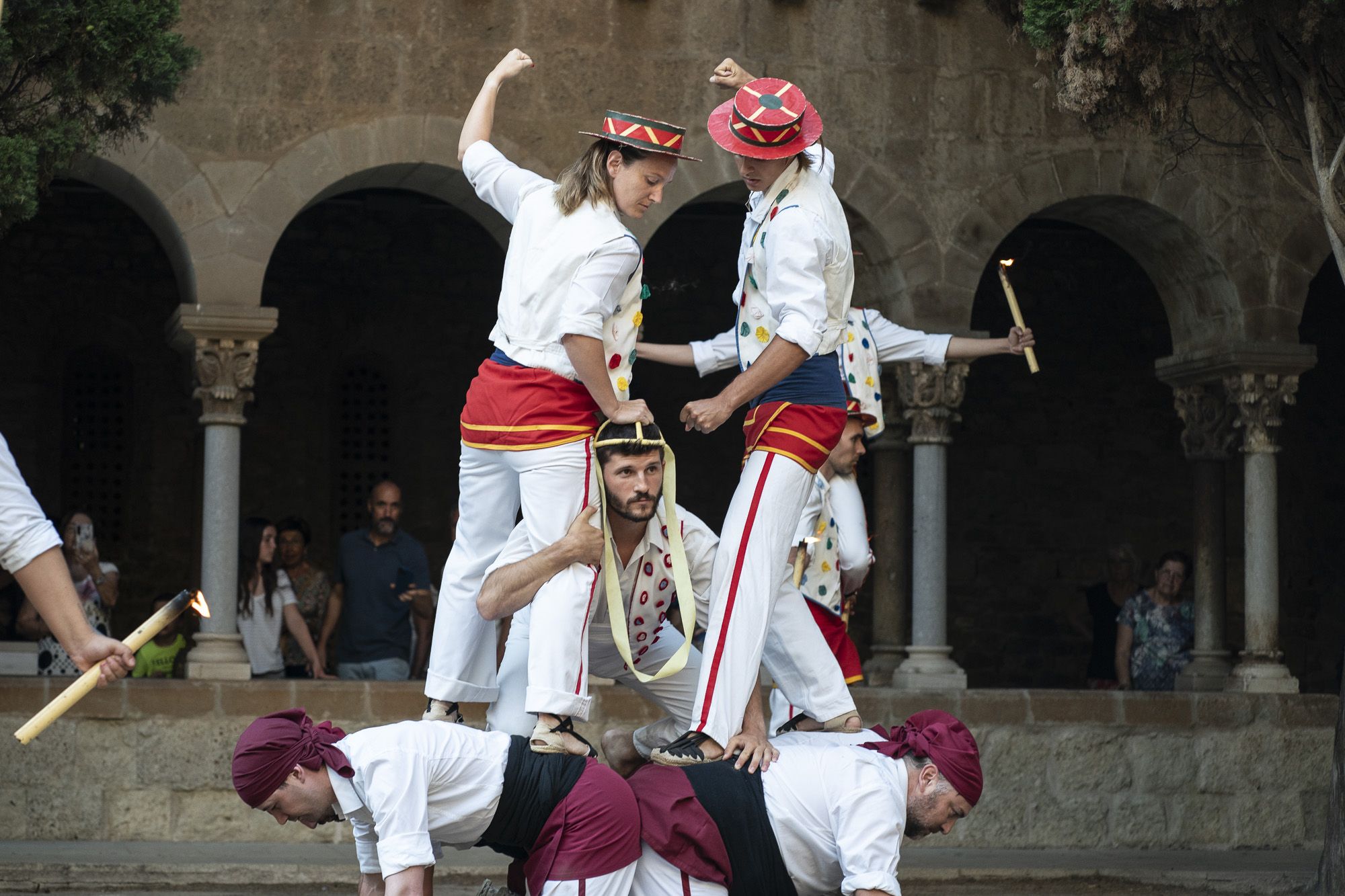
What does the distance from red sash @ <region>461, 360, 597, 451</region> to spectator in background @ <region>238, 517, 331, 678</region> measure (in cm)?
447

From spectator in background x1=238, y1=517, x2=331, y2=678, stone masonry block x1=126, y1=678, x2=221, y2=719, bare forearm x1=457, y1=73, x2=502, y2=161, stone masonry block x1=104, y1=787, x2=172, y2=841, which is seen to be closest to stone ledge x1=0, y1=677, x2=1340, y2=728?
stone masonry block x1=126, y1=678, x2=221, y2=719

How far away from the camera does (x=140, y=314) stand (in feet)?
44.9

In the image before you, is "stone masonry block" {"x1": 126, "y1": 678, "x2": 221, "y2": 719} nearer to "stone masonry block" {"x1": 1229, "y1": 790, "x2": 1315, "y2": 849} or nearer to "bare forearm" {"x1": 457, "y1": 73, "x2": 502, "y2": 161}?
"bare forearm" {"x1": 457, "y1": 73, "x2": 502, "y2": 161}

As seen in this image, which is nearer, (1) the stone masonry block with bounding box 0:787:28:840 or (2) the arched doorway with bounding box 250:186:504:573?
(1) the stone masonry block with bounding box 0:787:28:840

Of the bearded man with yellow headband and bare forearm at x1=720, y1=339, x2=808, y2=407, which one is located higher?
bare forearm at x1=720, y1=339, x2=808, y2=407

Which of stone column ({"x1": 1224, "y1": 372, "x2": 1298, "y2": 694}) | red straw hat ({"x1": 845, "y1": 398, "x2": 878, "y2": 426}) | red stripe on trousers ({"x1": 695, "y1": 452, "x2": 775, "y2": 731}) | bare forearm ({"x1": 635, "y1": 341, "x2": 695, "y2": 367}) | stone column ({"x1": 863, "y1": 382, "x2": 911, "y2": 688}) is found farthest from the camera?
stone column ({"x1": 863, "y1": 382, "x2": 911, "y2": 688})

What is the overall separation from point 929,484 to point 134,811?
4.37 m

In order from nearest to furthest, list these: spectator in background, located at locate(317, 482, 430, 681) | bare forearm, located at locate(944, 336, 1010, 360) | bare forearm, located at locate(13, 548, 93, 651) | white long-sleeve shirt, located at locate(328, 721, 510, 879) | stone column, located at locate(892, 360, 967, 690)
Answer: bare forearm, located at locate(13, 548, 93, 651), white long-sleeve shirt, located at locate(328, 721, 510, 879), bare forearm, located at locate(944, 336, 1010, 360), spectator in background, located at locate(317, 482, 430, 681), stone column, located at locate(892, 360, 967, 690)

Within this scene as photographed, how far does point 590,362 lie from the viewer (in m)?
5.43

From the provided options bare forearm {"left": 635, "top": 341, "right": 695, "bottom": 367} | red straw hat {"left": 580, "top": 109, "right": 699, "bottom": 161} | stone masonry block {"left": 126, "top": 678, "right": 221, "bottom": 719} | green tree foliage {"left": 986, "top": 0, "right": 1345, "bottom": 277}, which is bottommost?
stone masonry block {"left": 126, "top": 678, "right": 221, "bottom": 719}

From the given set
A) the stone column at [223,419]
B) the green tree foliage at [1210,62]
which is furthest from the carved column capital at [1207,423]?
the stone column at [223,419]

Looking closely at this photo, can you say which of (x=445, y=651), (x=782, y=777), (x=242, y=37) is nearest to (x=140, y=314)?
(x=242, y=37)

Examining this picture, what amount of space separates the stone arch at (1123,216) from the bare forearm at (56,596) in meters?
6.74

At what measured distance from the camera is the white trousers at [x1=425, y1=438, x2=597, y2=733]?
5.30 metres
